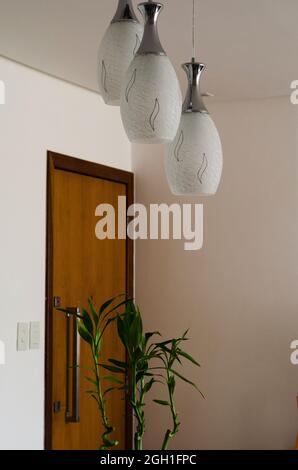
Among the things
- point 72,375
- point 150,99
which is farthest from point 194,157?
point 72,375

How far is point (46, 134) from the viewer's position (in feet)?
12.7

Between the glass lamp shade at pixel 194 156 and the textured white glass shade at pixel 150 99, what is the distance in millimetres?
197

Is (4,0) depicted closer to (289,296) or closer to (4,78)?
(4,78)

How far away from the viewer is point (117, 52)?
1.84 metres

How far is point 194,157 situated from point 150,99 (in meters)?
0.28

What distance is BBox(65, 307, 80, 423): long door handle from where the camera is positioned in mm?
3967

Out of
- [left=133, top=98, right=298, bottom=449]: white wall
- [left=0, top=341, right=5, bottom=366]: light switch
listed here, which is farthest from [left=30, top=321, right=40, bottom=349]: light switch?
[left=133, top=98, right=298, bottom=449]: white wall

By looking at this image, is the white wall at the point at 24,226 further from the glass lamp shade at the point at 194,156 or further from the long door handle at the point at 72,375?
the glass lamp shade at the point at 194,156

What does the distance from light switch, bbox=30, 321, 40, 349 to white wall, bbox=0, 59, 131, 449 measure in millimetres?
34

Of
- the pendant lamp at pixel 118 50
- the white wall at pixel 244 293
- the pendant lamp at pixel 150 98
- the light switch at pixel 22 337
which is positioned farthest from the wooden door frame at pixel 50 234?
the pendant lamp at pixel 150 98

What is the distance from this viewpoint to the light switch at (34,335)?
3.72 m

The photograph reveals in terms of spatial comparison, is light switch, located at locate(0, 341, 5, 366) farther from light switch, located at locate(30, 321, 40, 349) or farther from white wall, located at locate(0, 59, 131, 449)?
light switch, located at locate(30, 321, 40, 349)

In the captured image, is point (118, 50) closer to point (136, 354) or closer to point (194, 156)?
point (194, 156)

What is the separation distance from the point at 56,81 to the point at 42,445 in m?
1.83
